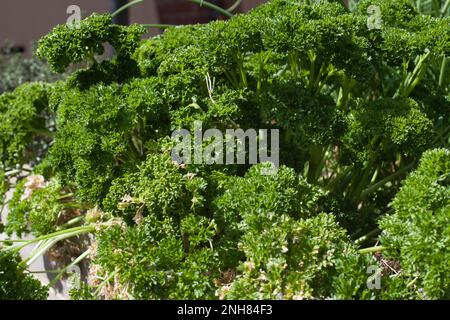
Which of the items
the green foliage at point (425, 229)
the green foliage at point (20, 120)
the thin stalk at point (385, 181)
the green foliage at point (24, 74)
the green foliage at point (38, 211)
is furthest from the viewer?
the green foliage at point (24, 74)

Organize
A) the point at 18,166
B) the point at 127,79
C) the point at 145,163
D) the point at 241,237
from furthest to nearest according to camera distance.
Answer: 1. the point at 18,166
2. the point at 127,79
3. the point at 145,163
4. the point at 241,237

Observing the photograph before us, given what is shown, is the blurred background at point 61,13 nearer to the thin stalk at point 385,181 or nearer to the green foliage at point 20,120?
the green foliage at point 20,120

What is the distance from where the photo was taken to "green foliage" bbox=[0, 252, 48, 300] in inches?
61.6

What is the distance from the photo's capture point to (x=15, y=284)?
5.20 ft

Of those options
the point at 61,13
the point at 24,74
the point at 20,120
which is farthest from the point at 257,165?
the point at 61,13

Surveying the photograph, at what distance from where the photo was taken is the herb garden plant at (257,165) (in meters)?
1.38

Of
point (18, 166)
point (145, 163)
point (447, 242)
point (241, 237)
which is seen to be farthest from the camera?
point (18, 166)

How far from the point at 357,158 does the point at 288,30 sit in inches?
14.4

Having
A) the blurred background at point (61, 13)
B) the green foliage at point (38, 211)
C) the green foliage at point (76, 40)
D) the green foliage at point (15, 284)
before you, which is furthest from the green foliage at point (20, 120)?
the blurred background at point (61, 13)

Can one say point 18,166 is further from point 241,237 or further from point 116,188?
point 241,237

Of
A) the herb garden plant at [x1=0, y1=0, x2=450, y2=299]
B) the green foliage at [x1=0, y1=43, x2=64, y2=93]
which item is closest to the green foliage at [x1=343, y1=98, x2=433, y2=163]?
the herb garden plant at [x1=0, y1=0, x2=450, y2=299]
